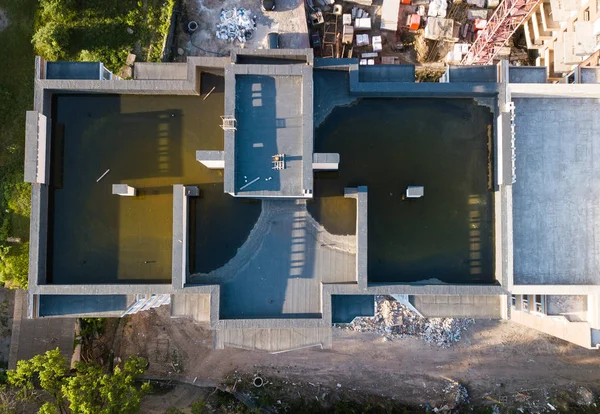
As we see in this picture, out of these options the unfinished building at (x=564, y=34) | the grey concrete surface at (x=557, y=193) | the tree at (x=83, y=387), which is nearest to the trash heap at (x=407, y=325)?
the grey concrete surface at (x=557, y=193)

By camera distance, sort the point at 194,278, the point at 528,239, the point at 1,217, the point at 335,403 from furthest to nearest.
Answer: the point at 335,403
the point at 1,217
the point at 528,239
the point at 194,278

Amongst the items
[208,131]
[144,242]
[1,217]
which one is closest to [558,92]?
[208,131]

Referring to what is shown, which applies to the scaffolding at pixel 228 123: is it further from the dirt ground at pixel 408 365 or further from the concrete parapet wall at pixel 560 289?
the dirt ground at pixel 408 365

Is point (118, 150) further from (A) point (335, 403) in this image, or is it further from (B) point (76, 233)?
(A) point (335, 403)

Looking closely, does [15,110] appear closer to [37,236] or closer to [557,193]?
[37,236]

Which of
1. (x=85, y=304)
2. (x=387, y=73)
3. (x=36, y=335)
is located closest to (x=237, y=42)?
(x=387, y=73)
